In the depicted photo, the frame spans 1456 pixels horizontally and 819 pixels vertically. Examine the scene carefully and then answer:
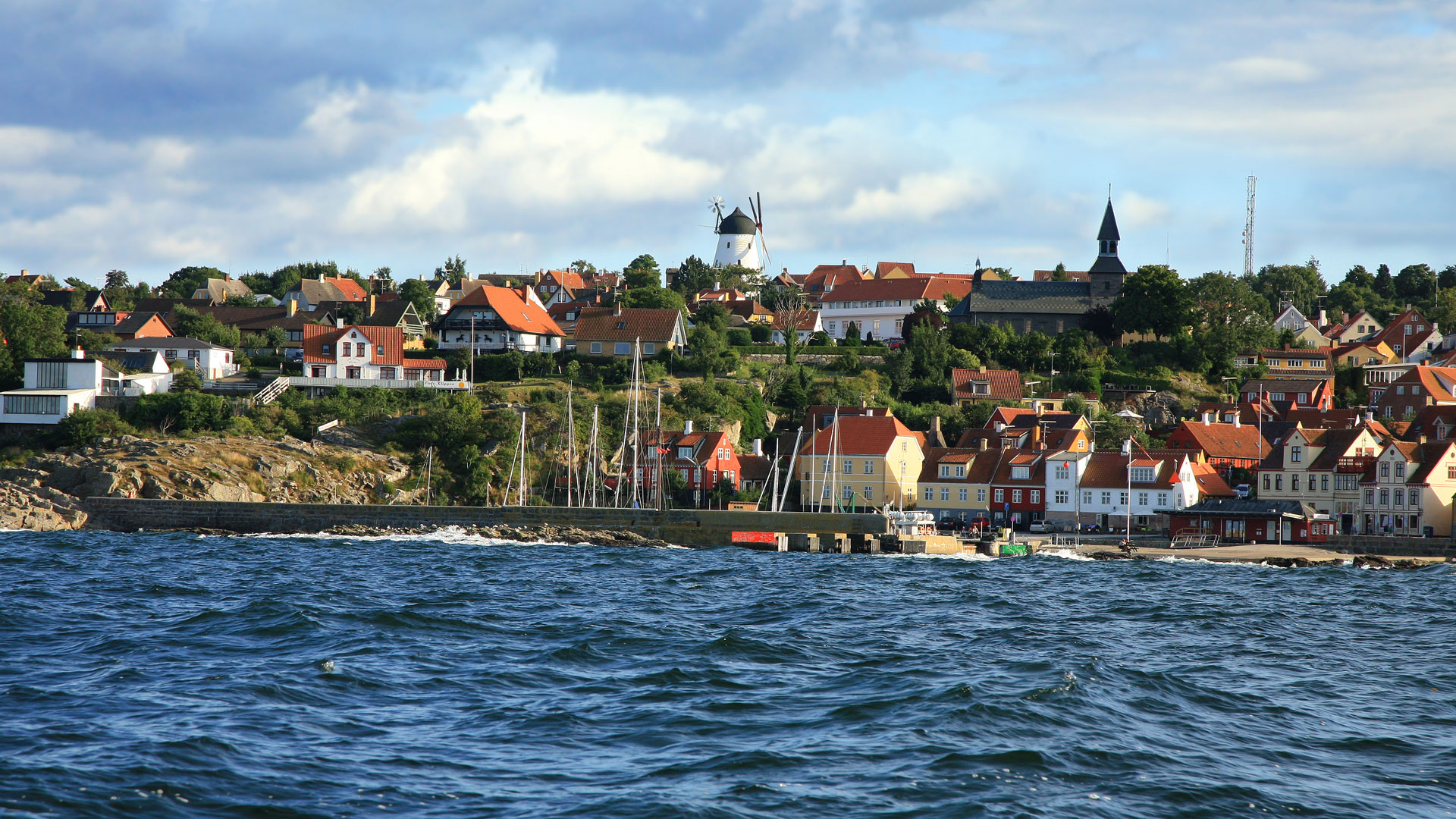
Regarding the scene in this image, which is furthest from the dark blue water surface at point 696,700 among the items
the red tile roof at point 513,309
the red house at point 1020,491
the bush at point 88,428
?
Result: the red tile roof at point 513,309

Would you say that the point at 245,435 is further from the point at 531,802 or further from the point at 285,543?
the point at 531,802

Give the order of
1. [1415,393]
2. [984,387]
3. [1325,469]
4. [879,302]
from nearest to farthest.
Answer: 1. [1325,469]
2. [1415,393]
3. [984,387]
4. [879,302]

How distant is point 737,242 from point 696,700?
125 m

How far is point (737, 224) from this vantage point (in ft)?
473

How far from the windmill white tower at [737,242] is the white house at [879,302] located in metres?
31.8

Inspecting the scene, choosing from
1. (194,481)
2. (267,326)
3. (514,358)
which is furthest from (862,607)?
(267,326)

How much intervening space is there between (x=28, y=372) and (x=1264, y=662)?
6741 cm

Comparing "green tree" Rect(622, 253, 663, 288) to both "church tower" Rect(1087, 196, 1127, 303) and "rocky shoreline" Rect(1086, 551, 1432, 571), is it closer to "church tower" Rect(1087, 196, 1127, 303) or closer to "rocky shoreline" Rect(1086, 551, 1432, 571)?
"church tower" Rect(1087, 196, 1127, 303)

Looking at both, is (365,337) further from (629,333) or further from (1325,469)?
(1325,469)

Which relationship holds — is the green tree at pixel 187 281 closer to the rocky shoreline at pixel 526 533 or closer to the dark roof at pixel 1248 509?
the rocky shoreline at pixel 526 533

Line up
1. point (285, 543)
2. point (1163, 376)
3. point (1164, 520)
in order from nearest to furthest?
point (285, 543), point (1164, 520), point (1163, 376)

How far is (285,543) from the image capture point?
169 feet

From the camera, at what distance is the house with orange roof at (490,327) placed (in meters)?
84.4

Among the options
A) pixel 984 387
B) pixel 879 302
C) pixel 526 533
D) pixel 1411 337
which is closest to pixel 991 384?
pixel 984 387
